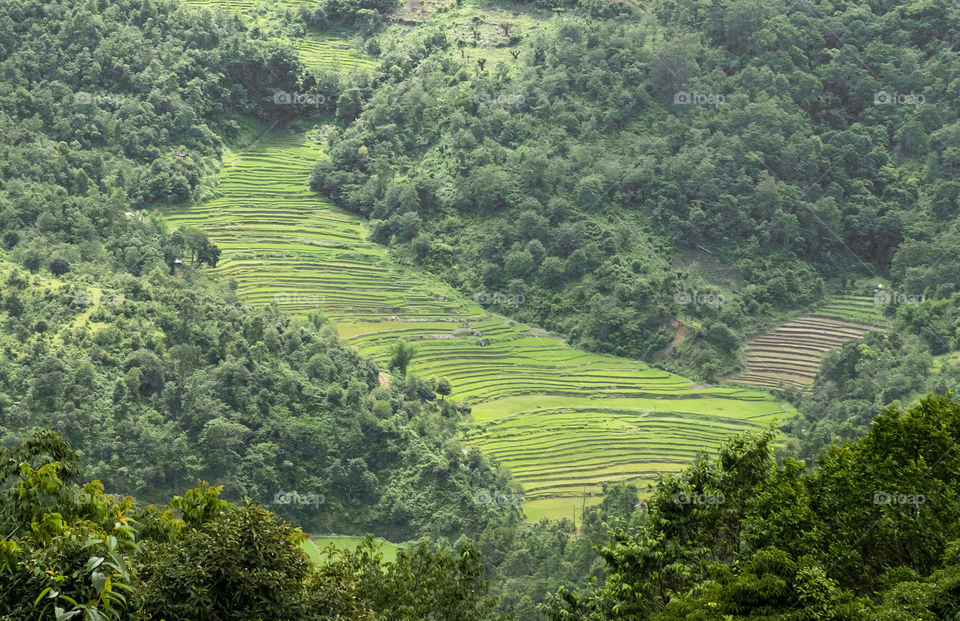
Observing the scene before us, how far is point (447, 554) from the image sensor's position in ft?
75.0

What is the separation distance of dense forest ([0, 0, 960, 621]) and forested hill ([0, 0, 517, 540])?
0.46ft

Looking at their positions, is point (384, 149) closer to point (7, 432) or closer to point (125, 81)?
point (125, 81)

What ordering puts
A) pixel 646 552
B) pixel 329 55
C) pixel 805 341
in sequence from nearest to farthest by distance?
pixel 646 552 < pixel 805 341 < pixel 329 55

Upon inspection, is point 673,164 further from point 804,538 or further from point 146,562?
point 146,562

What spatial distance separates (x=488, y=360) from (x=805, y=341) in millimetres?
15910

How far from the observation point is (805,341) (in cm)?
5728

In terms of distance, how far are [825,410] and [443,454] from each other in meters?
17.4

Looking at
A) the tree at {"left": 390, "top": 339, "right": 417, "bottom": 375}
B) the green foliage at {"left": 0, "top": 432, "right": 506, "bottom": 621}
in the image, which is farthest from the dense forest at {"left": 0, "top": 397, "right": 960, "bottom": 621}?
the tree at {"left": 390, "top": 339, "right": 417, "bottom": 375}

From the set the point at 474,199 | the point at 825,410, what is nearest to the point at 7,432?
the point at 474,199

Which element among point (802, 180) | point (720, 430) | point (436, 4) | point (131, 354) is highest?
point (436, 4)

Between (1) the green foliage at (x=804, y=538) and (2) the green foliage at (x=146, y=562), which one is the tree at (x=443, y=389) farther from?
(2) the green foliage at (x=146, y=562)

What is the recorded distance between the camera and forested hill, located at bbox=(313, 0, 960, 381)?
58.0 m

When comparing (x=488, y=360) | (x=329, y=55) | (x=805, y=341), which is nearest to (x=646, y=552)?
(x=488, y=360)

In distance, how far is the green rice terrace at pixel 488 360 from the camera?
1922 inches
